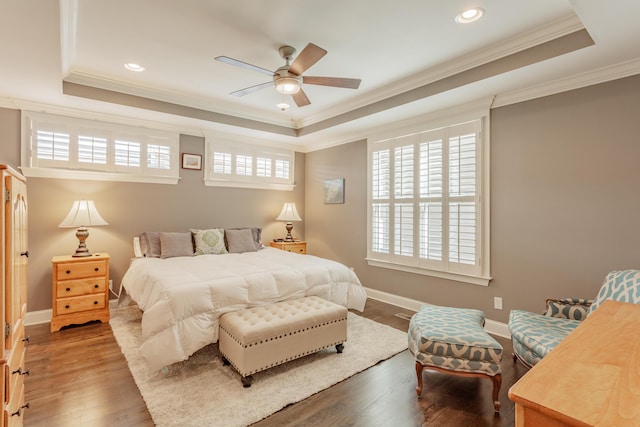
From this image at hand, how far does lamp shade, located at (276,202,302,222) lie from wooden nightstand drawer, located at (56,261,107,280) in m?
2.66

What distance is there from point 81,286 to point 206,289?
1968mm

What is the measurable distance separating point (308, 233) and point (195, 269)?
Answer: 2.98 metres

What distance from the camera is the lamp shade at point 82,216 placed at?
11.7 feet

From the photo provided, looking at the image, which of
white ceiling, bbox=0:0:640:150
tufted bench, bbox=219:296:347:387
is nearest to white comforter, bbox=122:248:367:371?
tufted bench, bbox=219:296:347:387

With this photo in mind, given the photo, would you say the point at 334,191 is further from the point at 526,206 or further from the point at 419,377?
the point at 419,377

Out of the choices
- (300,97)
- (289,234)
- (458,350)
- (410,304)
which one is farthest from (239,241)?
(458,350)

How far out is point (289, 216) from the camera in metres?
5.52

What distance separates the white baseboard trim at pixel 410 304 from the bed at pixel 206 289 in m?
0.92

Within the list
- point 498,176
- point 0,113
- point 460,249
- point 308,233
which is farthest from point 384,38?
point 0,113

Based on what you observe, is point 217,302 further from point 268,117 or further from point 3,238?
point 268,117

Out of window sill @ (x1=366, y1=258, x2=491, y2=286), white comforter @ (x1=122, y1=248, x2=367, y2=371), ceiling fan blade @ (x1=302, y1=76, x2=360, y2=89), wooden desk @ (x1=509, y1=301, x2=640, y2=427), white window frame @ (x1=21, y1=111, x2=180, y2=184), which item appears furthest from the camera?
white window frame @ (x1=21, y1=111, x2=180, y2=184)

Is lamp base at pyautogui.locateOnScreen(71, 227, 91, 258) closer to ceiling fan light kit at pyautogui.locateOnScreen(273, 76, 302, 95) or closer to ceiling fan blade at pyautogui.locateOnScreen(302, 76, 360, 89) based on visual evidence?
ceiling fan light kit at pyautogui.locateOnScreen(273, 76, 302, 95)

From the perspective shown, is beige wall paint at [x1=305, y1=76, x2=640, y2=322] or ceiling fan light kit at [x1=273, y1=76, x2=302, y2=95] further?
ceiling fan light kit at [x1=273, y1=76, x2=302, y2=95]

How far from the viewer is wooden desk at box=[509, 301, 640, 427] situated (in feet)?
2.12
